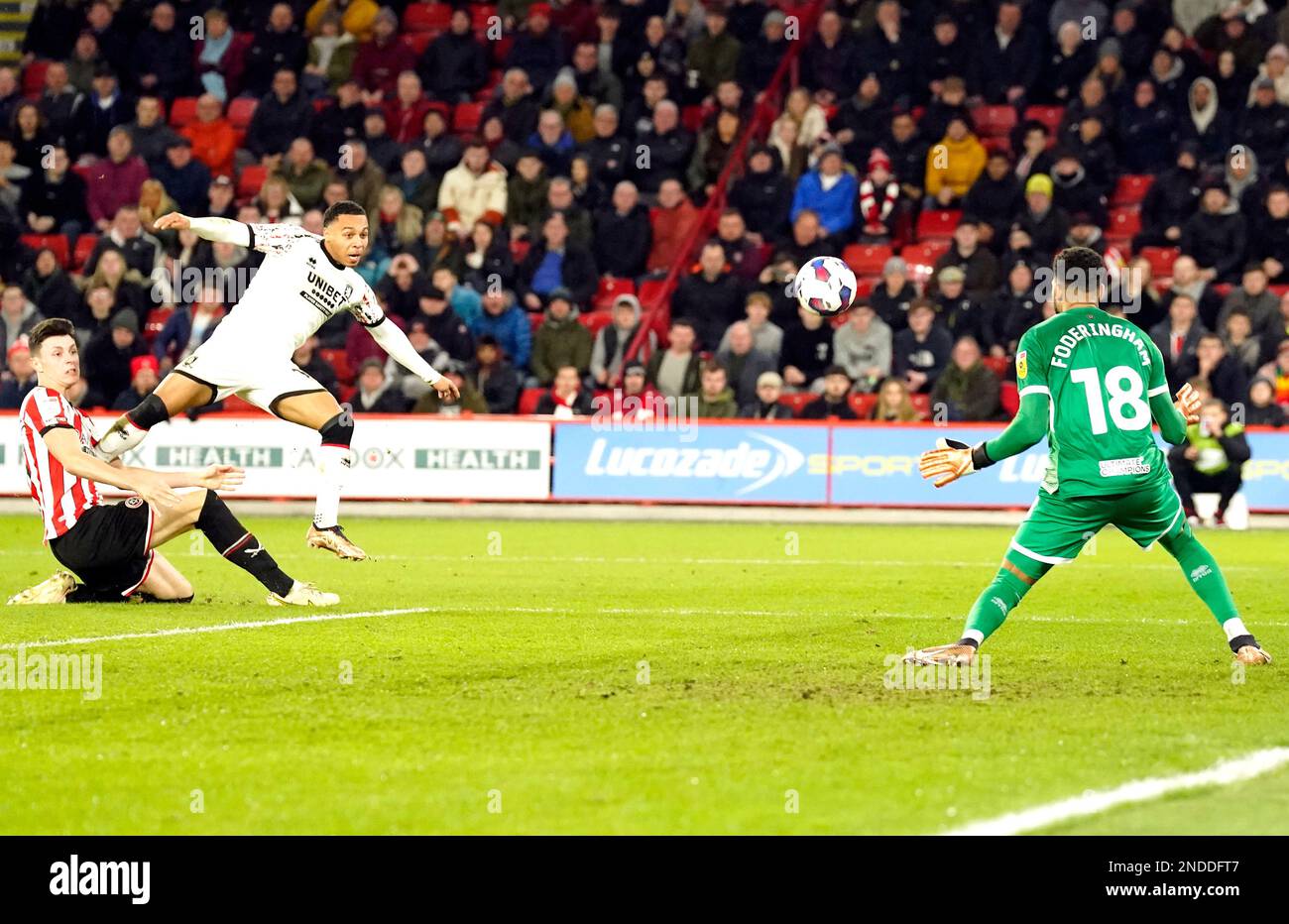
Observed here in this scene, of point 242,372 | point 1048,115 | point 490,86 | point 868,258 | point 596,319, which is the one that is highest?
point 490,86

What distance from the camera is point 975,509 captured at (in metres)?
21.1

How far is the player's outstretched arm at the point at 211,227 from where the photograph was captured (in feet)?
35.6

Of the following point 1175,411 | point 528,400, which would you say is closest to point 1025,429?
point 1175,411

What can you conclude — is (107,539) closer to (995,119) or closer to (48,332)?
(48,332)

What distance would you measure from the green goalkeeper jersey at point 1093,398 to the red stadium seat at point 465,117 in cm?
2054

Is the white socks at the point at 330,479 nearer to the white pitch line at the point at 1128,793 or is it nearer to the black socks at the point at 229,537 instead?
the black socks at the point at 229,537

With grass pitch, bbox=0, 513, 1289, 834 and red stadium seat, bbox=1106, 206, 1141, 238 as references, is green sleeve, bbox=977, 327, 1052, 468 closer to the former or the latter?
grass pitch, bbox=0, 513, 1289, 834

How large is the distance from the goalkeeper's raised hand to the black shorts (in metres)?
4.65

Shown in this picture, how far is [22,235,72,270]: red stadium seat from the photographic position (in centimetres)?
2633

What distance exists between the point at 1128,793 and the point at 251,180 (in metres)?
23.5

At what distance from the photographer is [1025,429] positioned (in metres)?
7.98
